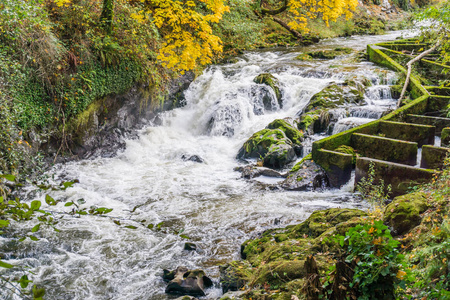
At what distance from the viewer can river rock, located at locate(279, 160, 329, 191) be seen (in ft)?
27.2

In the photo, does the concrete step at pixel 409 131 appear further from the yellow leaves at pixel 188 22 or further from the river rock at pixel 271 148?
the yellow leaves at pixel 188 22

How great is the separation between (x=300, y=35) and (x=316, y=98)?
36.2ft

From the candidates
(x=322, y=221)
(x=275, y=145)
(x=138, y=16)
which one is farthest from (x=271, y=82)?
(x=322, y=221)

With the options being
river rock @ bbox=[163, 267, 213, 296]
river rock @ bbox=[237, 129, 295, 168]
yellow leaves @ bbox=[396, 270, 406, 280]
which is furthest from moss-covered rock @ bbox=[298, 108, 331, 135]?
yellow leaves @ bbox=[396, 270, 406, 280]

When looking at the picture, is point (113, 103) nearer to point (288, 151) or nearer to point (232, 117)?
point (232, 117)

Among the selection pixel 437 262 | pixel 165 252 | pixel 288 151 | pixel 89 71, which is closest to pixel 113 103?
pixel 89 71

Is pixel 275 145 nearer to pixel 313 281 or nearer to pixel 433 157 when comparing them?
pixel 433 157

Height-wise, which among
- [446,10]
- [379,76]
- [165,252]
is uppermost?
[446,10]

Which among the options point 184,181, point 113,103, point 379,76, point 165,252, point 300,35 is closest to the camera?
point 165,252

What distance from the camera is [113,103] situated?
10.7 meters

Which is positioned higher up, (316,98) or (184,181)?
(316,98)

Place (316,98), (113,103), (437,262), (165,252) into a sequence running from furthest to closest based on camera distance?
(316,98)
(113,103)
(165,252)
(437,262)

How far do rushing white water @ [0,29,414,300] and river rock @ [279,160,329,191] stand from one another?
27 cm

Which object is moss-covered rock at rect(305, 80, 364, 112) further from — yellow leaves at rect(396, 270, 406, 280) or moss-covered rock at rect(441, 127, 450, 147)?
yellow leaves at rect(396, 270, 406, 280)
